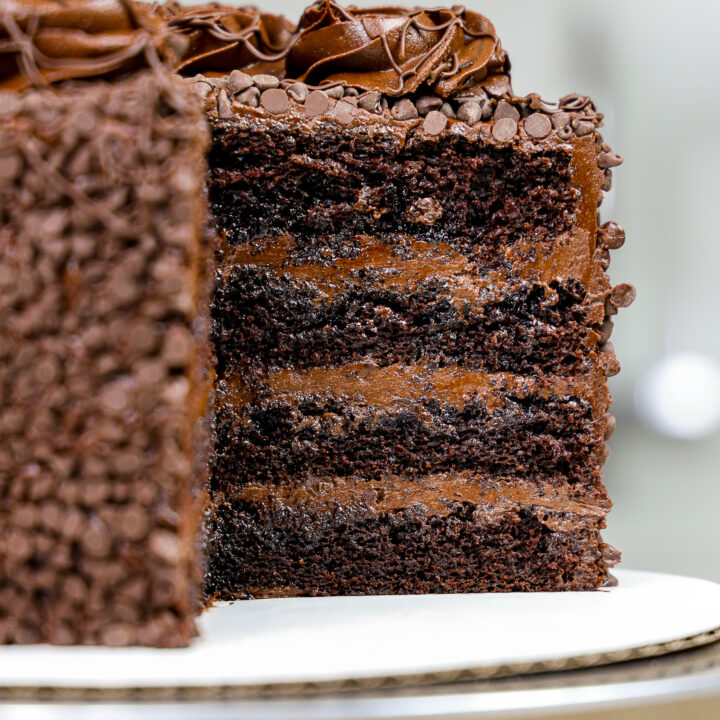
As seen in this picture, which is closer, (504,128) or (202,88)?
(202,88)

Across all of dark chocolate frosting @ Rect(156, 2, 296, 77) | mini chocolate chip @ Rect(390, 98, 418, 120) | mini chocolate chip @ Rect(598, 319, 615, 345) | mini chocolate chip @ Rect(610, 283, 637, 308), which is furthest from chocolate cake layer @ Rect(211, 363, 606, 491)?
dark chocolate frosting @ Rect(156, 2, 296, 77)

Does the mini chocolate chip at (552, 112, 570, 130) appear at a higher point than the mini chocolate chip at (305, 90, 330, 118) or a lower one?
higher

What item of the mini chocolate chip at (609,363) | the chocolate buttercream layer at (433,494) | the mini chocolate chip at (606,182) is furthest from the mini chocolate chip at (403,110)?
the chocolate buttercream layer at (433,494)

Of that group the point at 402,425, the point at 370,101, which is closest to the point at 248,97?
the point at 370,101

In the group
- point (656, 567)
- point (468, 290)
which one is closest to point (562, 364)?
point (468, 290)

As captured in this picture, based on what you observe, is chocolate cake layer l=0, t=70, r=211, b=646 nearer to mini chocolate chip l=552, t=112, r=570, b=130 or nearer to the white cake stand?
the white cake stand

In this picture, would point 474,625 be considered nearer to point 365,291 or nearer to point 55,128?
point 365,291

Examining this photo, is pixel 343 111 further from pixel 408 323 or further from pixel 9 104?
pixel 9 104
